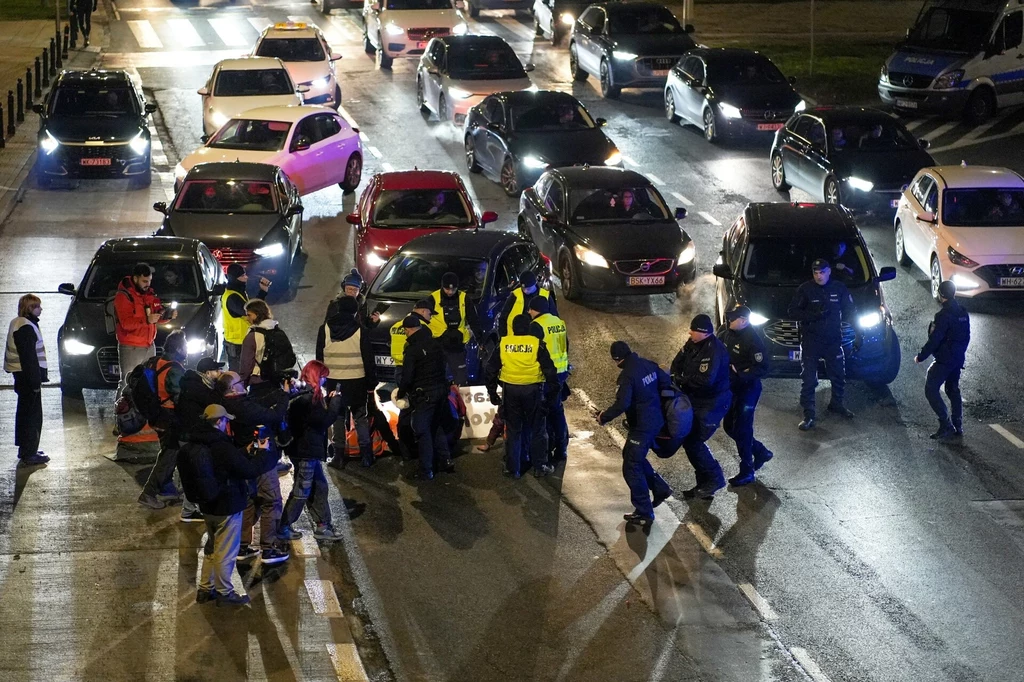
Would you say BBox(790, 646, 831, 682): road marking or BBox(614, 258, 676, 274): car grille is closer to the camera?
BBox(790, 646, 831, 682): road marking

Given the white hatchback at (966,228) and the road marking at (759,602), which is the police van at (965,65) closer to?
the white hatchback at (966,228)

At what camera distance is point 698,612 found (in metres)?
11.7

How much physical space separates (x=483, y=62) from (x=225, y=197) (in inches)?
434

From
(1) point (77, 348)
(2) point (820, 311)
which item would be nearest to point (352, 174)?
(1) point (77, 348)

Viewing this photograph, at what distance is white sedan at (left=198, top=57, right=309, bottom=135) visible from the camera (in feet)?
95.4

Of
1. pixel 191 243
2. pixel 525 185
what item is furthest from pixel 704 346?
pixel 525 185

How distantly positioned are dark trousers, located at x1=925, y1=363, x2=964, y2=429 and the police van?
17594 mm

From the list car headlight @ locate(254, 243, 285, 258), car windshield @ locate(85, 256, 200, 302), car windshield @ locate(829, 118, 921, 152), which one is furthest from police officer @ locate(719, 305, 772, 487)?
car windshield @ locate(829, 118, 921, 152)

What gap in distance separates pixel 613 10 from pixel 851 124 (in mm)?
10766

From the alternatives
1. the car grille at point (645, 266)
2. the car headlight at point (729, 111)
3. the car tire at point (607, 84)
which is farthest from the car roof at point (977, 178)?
the car tire at point (607, 84)

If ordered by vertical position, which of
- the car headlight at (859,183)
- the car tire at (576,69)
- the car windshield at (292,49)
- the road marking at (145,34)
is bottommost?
the road marking at (145,34)

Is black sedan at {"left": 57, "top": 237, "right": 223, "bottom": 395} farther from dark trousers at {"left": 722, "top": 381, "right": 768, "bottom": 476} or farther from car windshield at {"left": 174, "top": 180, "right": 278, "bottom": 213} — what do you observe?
dark trousers at {"left": 722, "top": 381, "right": 768, "bottom": 476}

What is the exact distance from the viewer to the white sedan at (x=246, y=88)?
29.1 m

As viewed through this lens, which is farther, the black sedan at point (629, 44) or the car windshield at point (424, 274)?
the black sedan at point (629, 44)
